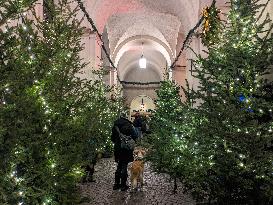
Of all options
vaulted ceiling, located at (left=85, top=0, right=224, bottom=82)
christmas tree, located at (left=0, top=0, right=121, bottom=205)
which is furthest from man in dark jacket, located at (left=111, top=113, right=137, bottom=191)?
vaulted ceiling, located at (left=85, top=0, right=224, bottom=82)

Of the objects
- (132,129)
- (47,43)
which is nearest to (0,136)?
(47,43)

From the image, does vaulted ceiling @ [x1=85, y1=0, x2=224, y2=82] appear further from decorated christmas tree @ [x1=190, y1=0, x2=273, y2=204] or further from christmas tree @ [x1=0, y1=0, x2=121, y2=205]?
christmas tree @ [x1=0, y1=0, x2=121, y2=205]

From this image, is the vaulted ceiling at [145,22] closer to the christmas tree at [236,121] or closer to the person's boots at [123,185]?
the person's boots at [123,185]

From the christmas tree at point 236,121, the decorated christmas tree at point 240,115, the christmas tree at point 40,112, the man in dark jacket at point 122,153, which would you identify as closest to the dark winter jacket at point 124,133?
the man in dark jacket at point 122,153

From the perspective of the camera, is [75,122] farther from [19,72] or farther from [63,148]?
[19,72]

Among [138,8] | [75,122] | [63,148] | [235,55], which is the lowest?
[63,148]

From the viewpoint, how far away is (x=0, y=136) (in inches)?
166

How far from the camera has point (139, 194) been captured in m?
9.45

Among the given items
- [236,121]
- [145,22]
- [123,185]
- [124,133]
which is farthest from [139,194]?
[145,22]

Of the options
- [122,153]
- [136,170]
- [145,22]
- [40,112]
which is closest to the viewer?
[40,112]

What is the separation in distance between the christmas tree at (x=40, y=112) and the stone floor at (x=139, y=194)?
1315mm

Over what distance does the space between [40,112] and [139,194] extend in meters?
4.47

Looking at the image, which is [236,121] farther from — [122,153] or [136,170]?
[122,153]

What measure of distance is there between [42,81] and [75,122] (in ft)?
3.83
